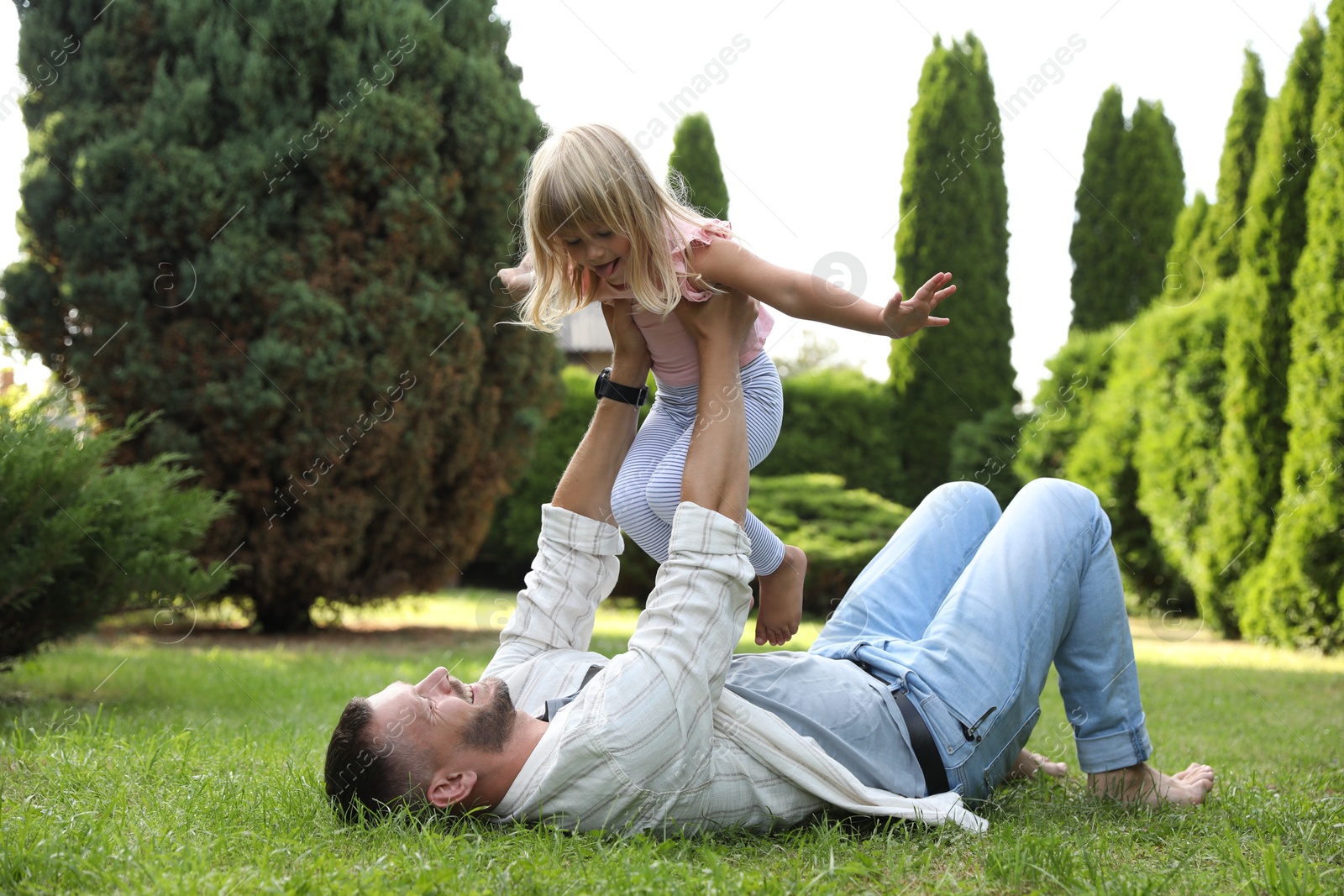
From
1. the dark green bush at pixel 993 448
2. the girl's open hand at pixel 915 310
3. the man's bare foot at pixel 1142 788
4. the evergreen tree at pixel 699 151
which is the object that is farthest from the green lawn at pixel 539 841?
the evergreen tree at pixel 699 151

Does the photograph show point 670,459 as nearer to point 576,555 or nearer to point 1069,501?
point 576,555

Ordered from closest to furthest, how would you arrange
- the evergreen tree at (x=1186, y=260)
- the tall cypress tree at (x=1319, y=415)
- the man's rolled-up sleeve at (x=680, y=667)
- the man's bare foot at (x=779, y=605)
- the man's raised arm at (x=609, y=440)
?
the man's rolled-up sleeve at (x=680, y=667)
the man's raised arm at (x=609, y=440)
the man's bare foot at (x=779, y=605)
the tall cypress tree at (x=1319, y=415)
the evergreen tree at (x=1186, y=260)

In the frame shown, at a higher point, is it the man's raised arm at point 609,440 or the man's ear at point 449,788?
the man's raised arm at point 609,440

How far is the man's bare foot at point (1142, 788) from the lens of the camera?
2324 mm

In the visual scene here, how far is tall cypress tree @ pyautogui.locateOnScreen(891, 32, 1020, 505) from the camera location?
492 inches

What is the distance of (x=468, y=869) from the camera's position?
5.70 ft

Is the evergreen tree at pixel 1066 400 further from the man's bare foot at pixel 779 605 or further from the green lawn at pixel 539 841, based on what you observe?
the man's bare foot at pixel 779 605

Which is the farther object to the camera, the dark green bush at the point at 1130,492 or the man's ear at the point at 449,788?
the dark green bush at the point at 1130,492

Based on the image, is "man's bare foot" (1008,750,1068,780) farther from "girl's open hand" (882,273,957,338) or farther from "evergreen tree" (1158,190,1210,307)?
"evergreen tree" (1158,190,1210,307)

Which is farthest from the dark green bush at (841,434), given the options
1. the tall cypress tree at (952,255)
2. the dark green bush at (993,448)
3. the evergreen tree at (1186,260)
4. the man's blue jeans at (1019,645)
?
the man's blue jeans at (1019,645)

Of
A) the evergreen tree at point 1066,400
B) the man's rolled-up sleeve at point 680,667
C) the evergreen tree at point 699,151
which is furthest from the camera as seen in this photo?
the evergreen tree at point 699,151

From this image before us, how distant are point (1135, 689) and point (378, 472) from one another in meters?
5.91

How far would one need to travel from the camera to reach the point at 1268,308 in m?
7.47

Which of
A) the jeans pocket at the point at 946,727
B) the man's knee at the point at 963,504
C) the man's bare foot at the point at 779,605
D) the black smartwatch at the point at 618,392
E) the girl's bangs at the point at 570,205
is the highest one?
the girl's bangs at the point at 570,205
